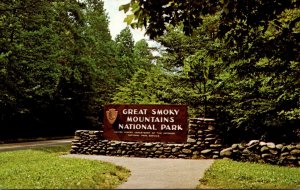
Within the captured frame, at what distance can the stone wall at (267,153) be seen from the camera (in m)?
13.8

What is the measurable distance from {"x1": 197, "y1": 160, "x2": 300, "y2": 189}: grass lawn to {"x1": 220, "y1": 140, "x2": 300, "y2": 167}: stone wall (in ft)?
3.67

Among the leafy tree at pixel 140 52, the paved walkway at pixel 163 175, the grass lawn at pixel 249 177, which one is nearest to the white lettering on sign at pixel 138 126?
the paved walkway at pixel 163 175

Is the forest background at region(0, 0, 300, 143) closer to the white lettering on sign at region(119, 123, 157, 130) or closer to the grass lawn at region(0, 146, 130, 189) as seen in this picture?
the white lettering on sign at region(119, 123, 157, 130)

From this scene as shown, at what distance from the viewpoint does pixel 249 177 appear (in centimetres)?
1043

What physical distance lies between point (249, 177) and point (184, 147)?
19.0ft

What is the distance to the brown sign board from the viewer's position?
662 inches

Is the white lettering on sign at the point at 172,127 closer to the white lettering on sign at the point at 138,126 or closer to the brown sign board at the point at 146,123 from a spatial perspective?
the brown sign board at the point at 146,123

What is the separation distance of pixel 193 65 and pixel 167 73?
318cm

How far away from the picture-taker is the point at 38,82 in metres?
27.9

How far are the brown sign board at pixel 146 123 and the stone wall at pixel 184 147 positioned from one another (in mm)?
466

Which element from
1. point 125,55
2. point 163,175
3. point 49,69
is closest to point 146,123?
point 163,175

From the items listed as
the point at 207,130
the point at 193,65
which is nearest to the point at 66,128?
the point at 193,65

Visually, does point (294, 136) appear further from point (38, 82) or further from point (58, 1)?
point (58, 1)

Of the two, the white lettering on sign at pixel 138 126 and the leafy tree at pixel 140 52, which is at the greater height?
the leafy tree at pixel 140 52
